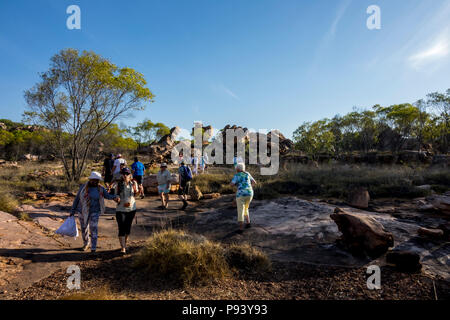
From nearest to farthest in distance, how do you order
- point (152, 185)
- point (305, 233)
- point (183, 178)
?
point (305, 233)
point (183, 178)
point (152, 185)

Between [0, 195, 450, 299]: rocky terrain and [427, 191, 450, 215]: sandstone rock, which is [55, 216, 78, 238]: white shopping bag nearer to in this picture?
[0, 195, 450, 299]: rocky terrain

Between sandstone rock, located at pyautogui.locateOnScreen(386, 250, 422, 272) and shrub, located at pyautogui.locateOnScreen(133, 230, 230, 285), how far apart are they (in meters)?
2.62

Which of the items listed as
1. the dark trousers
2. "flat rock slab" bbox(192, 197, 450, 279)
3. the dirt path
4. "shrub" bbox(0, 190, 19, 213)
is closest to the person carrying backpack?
the dirt path

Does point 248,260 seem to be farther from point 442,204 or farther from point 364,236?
point 442,204

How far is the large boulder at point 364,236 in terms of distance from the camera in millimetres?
3992

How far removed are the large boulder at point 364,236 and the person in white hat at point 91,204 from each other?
4477mm

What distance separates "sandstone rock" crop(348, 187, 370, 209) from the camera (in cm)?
753

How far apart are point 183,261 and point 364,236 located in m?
3.21

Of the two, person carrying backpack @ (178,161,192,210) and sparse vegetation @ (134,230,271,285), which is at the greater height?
person carrying backpack @ (178,161,192,210)

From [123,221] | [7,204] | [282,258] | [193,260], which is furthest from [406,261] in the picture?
[7,204]

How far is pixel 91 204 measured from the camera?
185 inches
